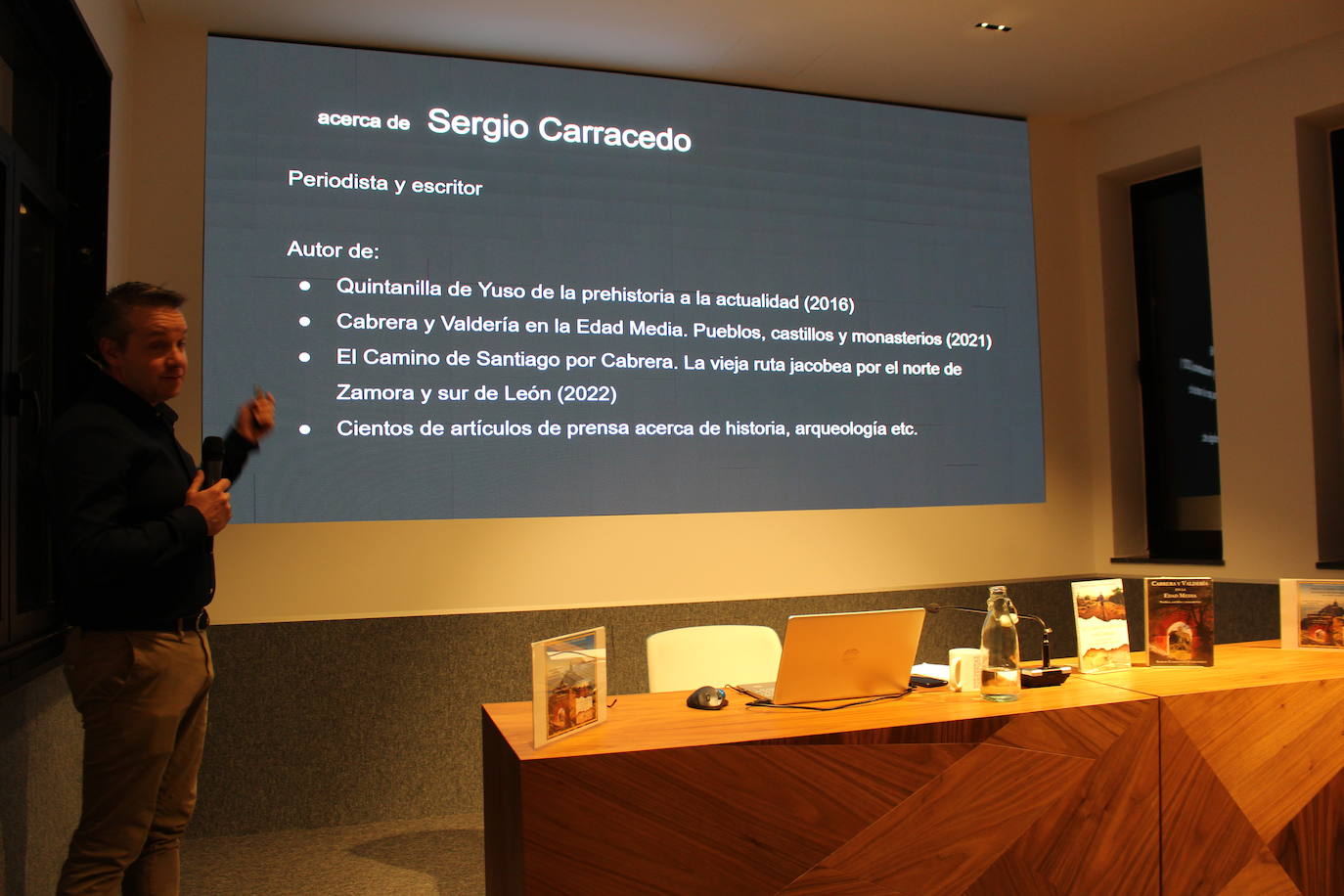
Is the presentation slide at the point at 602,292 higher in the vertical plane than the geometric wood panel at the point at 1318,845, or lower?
higher

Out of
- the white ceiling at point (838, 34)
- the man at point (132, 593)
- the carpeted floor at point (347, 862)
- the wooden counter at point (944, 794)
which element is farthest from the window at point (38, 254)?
the wooden counter at point (944, 794)

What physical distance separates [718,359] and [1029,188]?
1809 millimetres

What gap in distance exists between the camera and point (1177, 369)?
4703 millimetres

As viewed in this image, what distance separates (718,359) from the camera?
4082 millimetres

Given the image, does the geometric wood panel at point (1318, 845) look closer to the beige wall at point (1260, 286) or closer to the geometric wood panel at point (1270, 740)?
the geometric wood panel at point (1270, 740)

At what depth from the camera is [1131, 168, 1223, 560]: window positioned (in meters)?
4.58

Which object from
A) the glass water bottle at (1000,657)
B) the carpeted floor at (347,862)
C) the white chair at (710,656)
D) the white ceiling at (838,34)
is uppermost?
the white ceiling at (838,34)

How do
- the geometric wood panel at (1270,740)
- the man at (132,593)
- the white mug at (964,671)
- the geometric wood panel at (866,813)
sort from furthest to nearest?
1. the white mug at (964,671)
2. the geometric wood panel at (1270,740)
3. the man at (132,593)
4. the geometric wood panel at (866,813)

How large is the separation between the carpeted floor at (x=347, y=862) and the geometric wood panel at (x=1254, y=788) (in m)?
2.00

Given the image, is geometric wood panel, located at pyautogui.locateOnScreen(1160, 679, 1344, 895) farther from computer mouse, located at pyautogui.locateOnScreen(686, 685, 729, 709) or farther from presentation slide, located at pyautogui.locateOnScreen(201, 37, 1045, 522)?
presentation slide, located at pyautogui.locateOnScreen(201, 37, 1045, 522)

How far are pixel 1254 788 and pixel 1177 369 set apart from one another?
2.90 meters

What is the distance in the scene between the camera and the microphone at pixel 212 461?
7.78 ft

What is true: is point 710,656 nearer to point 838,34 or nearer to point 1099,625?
point 1099,625

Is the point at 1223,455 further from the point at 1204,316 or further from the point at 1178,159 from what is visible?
the point at 1178,159
